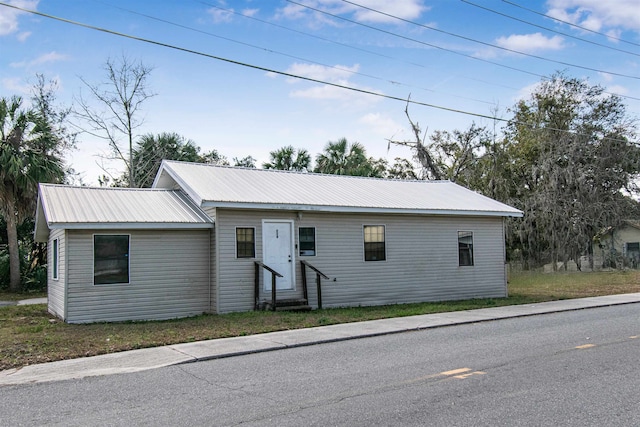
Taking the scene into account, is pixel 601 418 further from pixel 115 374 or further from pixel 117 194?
pixel 117 194

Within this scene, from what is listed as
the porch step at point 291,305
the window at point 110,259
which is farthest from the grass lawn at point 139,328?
the window at point 110,259

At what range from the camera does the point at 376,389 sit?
629 cm

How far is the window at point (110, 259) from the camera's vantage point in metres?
13.1

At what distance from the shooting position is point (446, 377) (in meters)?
6.76

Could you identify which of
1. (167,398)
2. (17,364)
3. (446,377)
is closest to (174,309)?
(17,364)

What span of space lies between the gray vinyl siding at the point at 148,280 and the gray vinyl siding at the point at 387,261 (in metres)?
0.75

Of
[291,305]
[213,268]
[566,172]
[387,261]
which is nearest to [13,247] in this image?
[213,268]

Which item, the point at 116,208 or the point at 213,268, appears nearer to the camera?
the point at 116,208

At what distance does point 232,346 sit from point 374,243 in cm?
771

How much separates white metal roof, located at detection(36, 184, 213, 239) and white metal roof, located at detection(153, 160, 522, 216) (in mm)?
515

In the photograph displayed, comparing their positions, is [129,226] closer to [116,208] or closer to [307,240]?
[116,208]

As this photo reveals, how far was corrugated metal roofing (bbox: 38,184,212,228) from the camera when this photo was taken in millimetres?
12797

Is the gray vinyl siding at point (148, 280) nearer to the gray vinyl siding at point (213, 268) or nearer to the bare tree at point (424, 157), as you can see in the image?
the gray vinyl siding at point (213, 268)

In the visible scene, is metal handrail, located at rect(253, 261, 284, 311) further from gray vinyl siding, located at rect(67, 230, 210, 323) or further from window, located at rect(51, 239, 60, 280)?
window, located at rect(51, 239, 60, 280)
